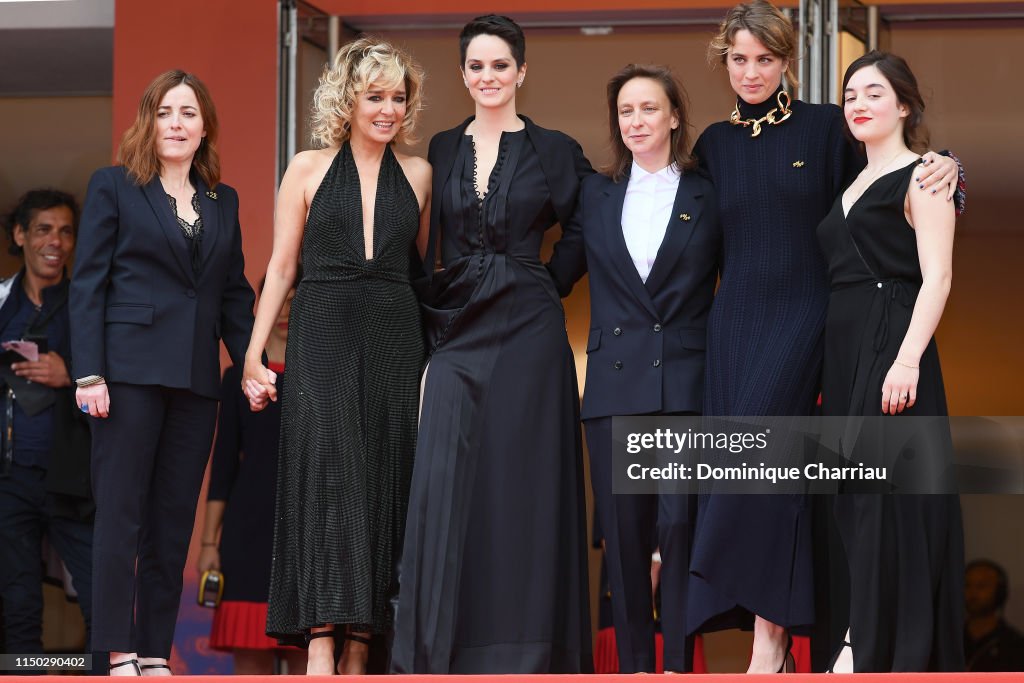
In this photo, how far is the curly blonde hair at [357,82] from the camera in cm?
497

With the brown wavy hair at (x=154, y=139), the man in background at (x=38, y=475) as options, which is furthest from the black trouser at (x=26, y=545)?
the brown wavy hair at (x=154, y=139)

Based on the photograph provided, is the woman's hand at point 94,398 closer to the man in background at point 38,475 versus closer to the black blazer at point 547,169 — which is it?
the man in background at point 38,475

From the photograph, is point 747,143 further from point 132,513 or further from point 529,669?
point 132,513

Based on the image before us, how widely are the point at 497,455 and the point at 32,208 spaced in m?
2.33

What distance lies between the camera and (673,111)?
4.98 meters

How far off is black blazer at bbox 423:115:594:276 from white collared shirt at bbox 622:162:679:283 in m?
0.18

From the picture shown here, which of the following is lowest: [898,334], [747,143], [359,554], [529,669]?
[529,669]

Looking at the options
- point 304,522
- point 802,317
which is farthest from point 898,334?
point 304,522

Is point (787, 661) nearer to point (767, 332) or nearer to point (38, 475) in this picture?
point (767, 332)

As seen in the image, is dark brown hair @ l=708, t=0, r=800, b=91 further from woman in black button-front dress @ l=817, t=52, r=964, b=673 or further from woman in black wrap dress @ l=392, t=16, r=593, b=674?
woman in black wrap dress @ l=392, t=16, r=593, b=674

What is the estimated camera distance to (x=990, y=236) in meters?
6.79

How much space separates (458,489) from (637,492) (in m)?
0.50

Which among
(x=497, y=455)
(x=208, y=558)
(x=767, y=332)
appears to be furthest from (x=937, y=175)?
(x=208, y=558)

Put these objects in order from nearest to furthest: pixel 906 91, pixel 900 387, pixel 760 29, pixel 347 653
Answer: pixel 900 387
pixel 906 91
pixel 760 29
pixel 347 653
